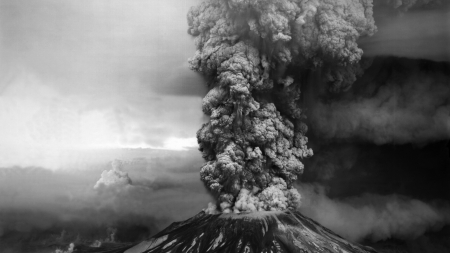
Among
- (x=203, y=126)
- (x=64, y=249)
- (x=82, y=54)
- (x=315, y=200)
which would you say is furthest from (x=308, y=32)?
(x=64, y=249)

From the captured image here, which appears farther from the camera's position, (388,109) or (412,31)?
(388,109)

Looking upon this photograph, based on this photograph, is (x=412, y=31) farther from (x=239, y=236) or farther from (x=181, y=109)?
(x=239, y=236)

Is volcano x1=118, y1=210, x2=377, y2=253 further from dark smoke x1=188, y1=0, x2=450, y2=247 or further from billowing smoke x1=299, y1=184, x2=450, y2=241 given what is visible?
billowing smoke x1=299, y1=184, x2=450, y2=241

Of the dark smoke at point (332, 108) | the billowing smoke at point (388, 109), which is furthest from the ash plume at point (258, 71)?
the billowing smoke at point (388, 109)

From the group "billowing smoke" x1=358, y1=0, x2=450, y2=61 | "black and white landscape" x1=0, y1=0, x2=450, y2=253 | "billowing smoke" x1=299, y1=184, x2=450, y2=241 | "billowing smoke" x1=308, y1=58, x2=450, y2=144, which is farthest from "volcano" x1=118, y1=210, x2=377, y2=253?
"billowing smoke" x1=358, y1=0, x2=450, y2=61

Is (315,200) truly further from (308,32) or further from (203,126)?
(308,32)

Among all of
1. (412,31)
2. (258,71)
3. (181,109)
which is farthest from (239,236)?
(412,31)
